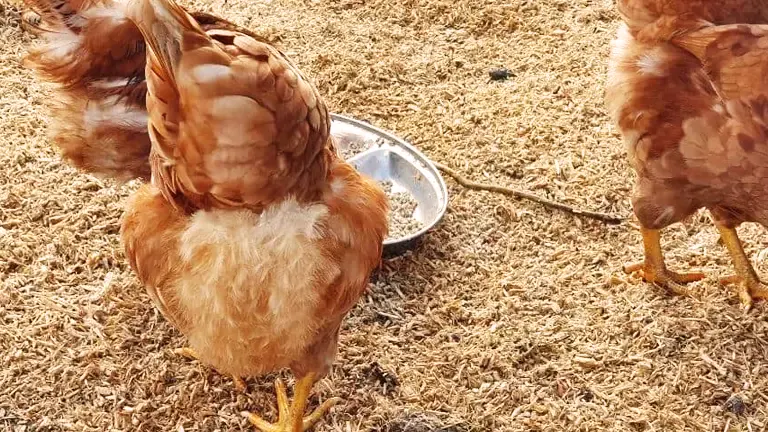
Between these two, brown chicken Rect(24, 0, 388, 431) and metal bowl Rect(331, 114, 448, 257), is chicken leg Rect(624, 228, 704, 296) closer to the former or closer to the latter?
metal bowl Rect(331, 114, 448, 257)

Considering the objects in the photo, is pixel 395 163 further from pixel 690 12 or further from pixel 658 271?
pixel 690 12

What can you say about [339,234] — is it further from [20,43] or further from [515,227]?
[20,43]

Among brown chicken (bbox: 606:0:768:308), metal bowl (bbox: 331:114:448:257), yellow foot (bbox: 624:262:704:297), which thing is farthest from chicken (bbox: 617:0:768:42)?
metal bowl (bbox: 331:114:448:257)

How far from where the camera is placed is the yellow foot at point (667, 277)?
292cm

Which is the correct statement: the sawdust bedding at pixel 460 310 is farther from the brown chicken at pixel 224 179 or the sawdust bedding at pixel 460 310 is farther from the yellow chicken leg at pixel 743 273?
the brown chicken at pixel 224 179

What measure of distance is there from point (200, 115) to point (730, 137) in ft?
5.55

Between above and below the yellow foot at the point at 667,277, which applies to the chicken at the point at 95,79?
above

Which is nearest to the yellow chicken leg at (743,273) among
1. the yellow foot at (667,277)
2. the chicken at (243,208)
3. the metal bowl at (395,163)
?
the yellow foot at (667,277)

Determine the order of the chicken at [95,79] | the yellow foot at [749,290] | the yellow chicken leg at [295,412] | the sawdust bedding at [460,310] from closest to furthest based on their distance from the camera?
the chicken at [95,79] → the yellow chicken leg at [295,412] → the sawdust bedding at [460,310] → the yellow foot at [749,290]

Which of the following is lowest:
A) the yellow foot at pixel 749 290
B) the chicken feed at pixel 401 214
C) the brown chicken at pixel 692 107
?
the chicken feed at pixel 401 214

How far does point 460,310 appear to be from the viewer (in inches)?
111

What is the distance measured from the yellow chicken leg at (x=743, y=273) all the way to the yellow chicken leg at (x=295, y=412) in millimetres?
1594

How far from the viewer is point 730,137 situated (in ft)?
7.89

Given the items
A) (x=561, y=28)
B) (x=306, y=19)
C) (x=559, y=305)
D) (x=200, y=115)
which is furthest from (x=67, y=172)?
(x=561, y=28)
